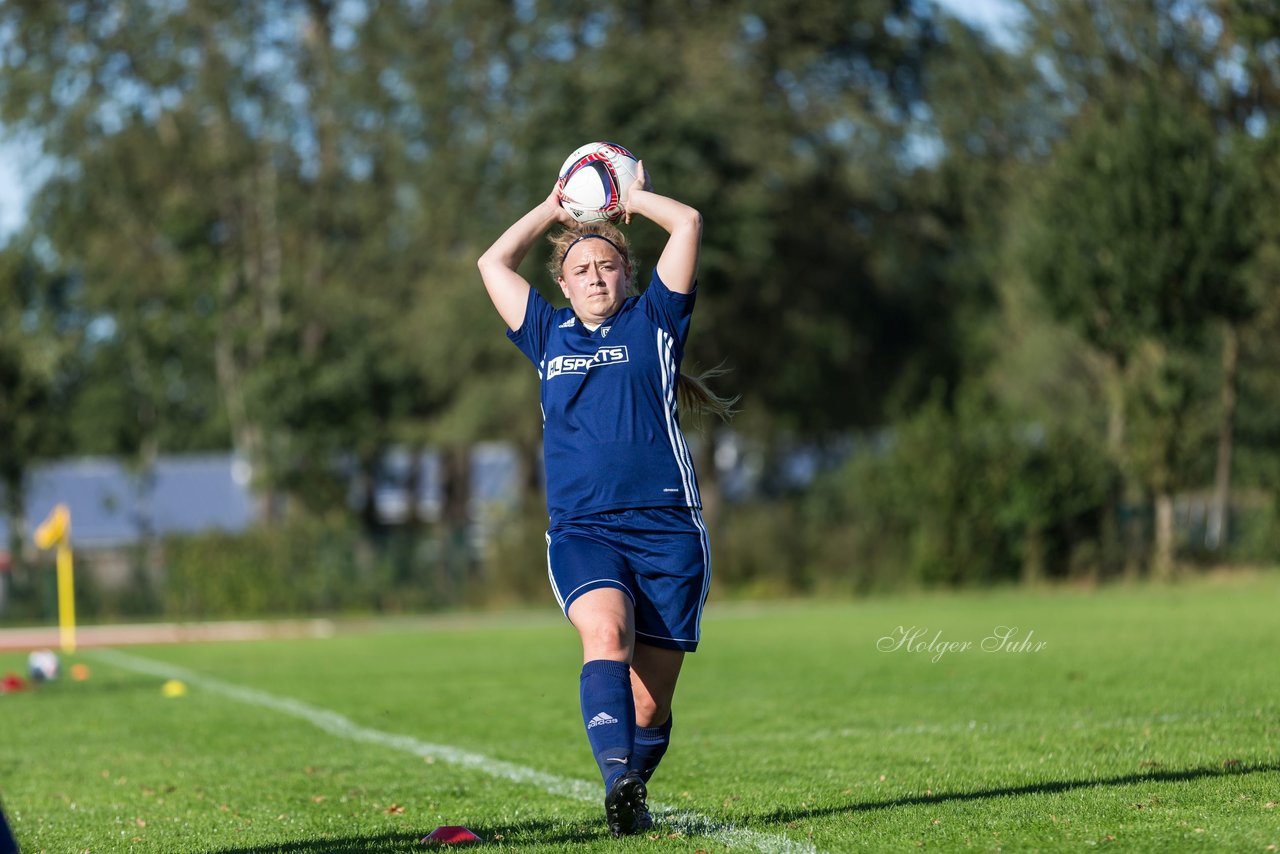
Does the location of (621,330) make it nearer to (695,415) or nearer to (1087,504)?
(695,415)

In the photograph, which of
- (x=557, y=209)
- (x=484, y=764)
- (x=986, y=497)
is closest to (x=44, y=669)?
(x=484, y=764)

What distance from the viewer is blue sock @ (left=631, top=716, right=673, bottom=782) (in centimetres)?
550

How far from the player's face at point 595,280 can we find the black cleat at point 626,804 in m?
1.55

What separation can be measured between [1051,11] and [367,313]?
57.2ft

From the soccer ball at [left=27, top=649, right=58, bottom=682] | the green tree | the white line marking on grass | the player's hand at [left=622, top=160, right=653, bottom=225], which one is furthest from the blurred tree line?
the player's hand at [left=622, top=160, right=653, bottom=225]

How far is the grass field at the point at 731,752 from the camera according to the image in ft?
17.9

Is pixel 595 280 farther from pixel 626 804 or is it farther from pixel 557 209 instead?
pixel 626 804

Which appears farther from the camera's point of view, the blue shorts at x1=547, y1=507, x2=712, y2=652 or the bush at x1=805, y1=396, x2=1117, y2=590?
the bush at x1=805, y1=396, x2=1117, y2=590

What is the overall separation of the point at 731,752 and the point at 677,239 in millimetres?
3455

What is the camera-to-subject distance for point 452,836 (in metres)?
5.45

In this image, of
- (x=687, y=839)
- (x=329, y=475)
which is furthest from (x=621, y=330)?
(x=329, y=475)

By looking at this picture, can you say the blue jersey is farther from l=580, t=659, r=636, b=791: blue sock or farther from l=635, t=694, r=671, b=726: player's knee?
l=635, t=694, r=671, b=726: player's knee

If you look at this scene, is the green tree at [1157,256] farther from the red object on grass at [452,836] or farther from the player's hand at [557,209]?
the red object on grass at [452,836]

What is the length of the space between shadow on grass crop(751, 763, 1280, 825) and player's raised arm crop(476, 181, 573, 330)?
6.55 feet
